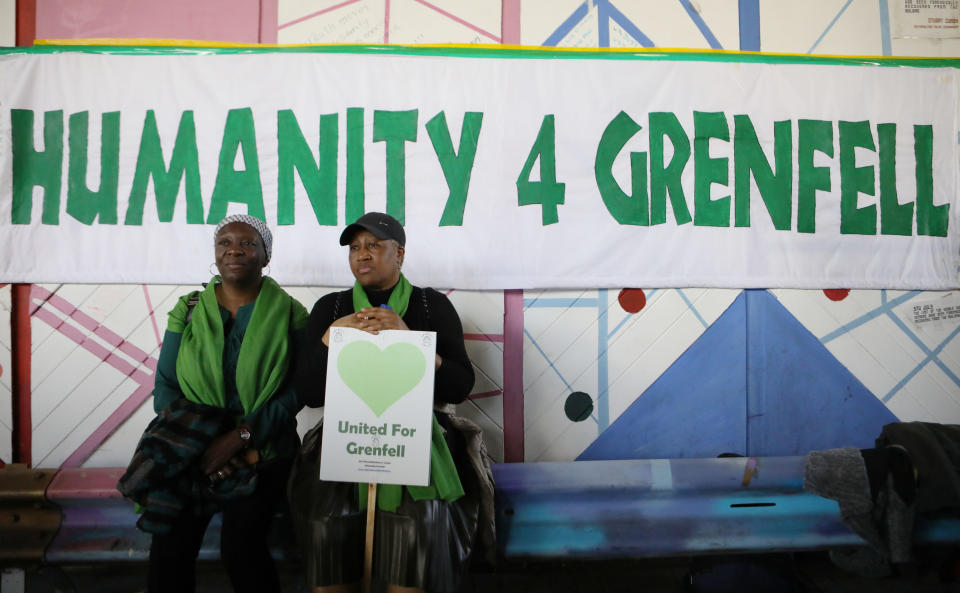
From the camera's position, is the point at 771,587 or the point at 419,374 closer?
the point at 419,374

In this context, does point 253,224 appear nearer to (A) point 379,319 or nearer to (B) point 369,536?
(A) point 379,319

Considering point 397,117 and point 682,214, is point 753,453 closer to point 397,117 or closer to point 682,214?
point 682,214

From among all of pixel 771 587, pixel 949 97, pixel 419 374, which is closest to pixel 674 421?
pixel 771 587

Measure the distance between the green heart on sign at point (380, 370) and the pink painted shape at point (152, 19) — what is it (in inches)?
65.3

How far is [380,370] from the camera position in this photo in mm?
1555

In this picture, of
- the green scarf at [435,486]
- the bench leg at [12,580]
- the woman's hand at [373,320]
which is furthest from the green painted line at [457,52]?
the bench leg at [12,580]

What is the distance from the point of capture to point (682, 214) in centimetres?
242

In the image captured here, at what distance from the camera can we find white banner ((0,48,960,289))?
7.67ft

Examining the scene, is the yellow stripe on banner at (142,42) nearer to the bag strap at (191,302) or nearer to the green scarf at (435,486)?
the bag strap at (191,302)

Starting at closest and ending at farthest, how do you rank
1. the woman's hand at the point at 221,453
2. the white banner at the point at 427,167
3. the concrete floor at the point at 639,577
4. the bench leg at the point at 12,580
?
the woman's hand at the point at 221,453 → the bench leg at the point at 12,580 → the concrete floor at the point at 639,577 → the white banner at the point at 427,167

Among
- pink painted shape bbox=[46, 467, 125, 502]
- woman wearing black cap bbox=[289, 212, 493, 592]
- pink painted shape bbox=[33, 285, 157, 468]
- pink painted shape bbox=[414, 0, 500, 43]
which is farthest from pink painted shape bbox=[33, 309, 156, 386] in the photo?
pink painted shape bbox=[414, 0, 500, 43]

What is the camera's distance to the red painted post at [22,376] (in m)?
2.36

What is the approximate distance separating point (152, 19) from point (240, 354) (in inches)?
65.6

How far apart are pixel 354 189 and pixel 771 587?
7.40ft
